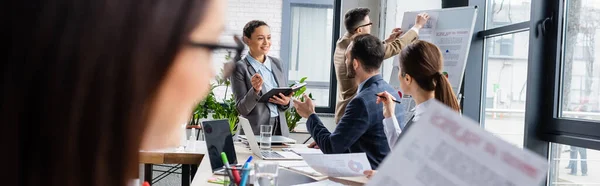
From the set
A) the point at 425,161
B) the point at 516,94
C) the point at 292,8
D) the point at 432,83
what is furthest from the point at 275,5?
the point at 425,161

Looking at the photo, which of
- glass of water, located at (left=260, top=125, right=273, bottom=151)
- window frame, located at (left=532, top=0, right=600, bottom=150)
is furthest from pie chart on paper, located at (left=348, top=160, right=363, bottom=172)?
window frame, located at (left=532, top=0, right=600, bottom=150)

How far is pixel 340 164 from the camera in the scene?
7.09 ft

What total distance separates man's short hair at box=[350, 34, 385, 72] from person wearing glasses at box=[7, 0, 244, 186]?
7.90ft

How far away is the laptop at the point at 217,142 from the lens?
8.05 ft

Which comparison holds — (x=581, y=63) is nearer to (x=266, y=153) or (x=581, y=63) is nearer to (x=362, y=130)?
(x=362, y=130)

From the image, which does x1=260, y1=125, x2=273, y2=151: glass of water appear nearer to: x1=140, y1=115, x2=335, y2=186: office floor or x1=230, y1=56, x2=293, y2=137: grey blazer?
x1=230, y1=56, x2=293, y2=137: grey blazer

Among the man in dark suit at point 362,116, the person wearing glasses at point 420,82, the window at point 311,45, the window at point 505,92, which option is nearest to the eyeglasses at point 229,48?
the person wearing glasses at point 420,82

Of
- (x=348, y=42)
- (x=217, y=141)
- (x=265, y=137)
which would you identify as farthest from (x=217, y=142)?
(x=348, y=42)

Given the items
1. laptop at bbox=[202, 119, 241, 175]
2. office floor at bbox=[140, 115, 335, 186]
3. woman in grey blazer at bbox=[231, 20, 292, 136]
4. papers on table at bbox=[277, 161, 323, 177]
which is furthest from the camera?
office floor at bbox=[140, 115, 335, 186]

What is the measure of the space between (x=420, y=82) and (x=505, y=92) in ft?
4.09

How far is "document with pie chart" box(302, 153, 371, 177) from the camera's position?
2.15 m

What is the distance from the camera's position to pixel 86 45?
46 cm

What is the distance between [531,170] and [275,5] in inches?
197

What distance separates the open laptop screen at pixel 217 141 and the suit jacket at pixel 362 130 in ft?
1.45
